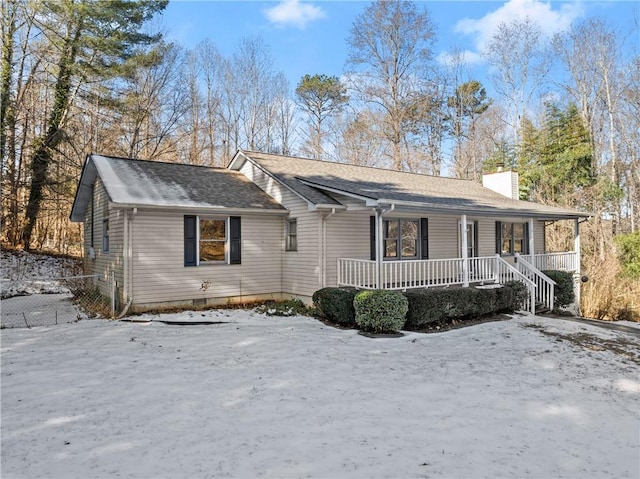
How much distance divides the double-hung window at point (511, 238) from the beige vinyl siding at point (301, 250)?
27.1 feet

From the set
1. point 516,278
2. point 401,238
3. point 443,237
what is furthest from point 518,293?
point 401,238

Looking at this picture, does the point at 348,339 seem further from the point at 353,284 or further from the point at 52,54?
the point at 52,54

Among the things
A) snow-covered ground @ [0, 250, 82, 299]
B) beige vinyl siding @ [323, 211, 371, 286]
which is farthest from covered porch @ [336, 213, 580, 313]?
snow-covered ground @ [0, 250, 82, 299]

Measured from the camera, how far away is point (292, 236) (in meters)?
11.8

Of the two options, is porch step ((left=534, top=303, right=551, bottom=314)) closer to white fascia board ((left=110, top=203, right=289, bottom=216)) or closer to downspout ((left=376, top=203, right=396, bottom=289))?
downspout ((left=376, top=203, right=396, bottom=289))

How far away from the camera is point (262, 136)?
2714 centimetres

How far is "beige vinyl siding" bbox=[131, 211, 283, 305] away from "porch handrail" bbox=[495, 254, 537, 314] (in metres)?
6.83

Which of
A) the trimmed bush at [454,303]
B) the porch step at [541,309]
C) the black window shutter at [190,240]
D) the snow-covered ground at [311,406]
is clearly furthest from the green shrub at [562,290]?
the black window shutter at [190,240]

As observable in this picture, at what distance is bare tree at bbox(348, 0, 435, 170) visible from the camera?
947 inches

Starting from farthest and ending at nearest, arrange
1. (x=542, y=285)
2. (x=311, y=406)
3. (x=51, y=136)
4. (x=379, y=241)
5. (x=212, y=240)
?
(x=51, y=136), (x=542, y=285), (x=212, y=240), (x=379, y=241), (x=311, y=406)

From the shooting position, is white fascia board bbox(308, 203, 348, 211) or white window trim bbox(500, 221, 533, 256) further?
white window trim bbox(500, 221, 533, 256)

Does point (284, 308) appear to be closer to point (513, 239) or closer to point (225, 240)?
point (225, 240)

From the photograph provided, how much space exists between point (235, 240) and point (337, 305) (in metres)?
3.65

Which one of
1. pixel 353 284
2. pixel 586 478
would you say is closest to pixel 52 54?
pixel 353 284
